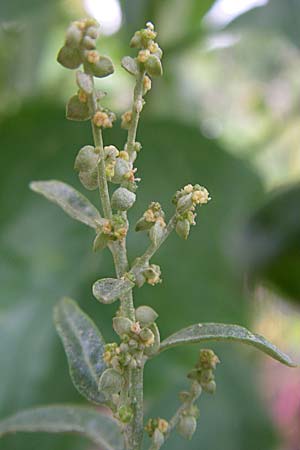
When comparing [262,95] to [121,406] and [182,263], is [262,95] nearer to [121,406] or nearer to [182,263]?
[182,263]

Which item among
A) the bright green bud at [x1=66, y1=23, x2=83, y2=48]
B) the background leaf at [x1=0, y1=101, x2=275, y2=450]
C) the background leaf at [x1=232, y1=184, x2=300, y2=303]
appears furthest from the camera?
the background leaf at [x1=232, y1=184, x2=300, y2=303]

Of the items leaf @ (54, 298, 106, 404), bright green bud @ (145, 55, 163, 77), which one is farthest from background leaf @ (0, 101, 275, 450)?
bright green bud @ (145, 55, 163, 77)

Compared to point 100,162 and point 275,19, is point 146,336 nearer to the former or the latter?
point 100,162

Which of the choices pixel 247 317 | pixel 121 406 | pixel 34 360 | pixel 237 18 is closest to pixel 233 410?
pixel 247 317

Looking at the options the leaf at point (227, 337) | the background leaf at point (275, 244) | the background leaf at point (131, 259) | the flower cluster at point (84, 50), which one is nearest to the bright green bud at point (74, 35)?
the flower cluster at point (84, 50)

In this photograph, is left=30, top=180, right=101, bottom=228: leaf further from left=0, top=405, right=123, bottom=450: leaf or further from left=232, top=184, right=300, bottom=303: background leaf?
left=232, top=184, right=300, bottom=303: background leaf

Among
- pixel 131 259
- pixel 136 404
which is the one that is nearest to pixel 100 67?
pixel 136 404
